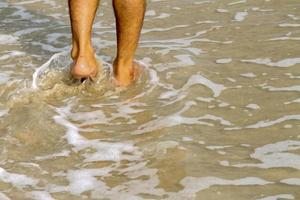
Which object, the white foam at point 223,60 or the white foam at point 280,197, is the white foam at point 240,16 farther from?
the white foam at point 280,197

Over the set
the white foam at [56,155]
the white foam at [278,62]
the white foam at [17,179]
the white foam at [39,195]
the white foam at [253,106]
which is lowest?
the white foam at [39,195]

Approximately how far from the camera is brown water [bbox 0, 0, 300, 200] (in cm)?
217

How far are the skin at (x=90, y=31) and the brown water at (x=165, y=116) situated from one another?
12 centimetres

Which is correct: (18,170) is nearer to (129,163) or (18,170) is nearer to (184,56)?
(129,163)

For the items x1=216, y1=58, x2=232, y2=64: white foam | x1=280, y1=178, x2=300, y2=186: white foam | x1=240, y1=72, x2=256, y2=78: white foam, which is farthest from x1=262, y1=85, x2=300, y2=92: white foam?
x1=280, y1=178, x2=300, y2=186: white foam

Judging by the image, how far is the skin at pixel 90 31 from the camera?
2.99 m

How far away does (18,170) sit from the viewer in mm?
2293

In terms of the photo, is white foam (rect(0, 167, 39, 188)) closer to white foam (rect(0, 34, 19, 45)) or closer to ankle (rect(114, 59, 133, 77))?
ankle (rect(114, 59, 133, 77))

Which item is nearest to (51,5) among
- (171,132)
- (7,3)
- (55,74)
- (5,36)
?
(7,3)

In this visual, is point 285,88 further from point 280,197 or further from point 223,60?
point 280,197

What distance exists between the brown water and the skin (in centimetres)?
12

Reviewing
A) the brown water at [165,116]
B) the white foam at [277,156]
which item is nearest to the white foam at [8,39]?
the brown water at [165,116]

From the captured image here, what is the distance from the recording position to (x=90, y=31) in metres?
3.04

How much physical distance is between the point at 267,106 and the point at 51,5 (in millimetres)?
2584
